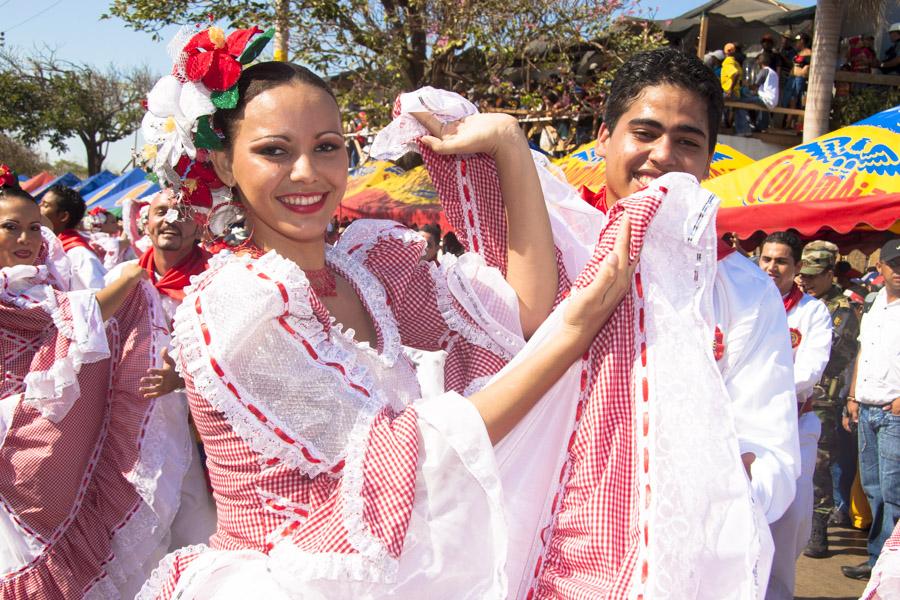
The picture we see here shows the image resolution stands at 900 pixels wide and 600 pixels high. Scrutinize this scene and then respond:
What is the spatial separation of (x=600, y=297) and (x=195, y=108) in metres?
0.95

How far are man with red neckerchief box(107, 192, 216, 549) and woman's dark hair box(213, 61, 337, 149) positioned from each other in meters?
1.66

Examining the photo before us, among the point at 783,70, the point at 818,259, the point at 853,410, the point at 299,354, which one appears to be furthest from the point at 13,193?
the point at 783,70

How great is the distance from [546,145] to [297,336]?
455 inches

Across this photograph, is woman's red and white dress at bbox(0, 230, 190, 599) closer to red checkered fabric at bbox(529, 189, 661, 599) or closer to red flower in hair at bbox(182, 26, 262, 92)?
red flower in hair at bbox(182, 26, 262, 92)

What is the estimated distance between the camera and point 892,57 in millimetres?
13219

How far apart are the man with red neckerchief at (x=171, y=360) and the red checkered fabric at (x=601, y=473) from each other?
2.03m

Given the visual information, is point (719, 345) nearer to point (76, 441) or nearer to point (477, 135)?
point (477, 135)

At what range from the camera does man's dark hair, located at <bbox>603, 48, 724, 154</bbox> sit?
80.4 inches

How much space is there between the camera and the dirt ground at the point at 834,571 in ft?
16.4

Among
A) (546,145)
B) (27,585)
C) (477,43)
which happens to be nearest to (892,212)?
(27,585)

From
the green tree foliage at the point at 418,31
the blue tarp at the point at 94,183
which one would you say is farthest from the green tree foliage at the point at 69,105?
the green tree foliage at the point at 418,31

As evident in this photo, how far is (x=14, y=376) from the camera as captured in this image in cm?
366

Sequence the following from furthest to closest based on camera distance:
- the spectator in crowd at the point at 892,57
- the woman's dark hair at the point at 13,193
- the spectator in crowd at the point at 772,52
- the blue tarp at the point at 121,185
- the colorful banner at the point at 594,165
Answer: the blue tarp at the point at 121,185 < the spectator in crowd at the point at 892,57 < the spectator in crowd at the point at 772,52 < the colorful banner at the point at 594,165 < the woman's dark hair at the point at 13,193

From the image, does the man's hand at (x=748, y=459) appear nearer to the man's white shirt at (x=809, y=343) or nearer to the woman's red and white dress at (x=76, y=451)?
the woman's red and white dress at (x=76, y=451)
